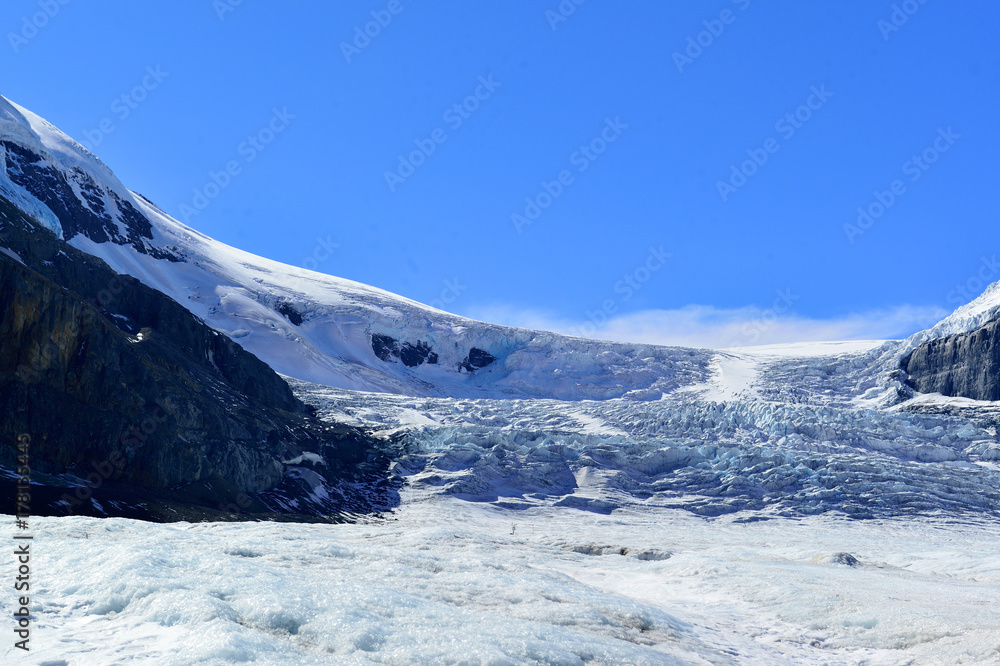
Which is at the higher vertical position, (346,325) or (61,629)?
(346,325)

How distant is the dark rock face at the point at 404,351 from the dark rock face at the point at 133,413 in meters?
43.5

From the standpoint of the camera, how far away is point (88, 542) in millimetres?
15203

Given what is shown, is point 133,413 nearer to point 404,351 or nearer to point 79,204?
point 404,351

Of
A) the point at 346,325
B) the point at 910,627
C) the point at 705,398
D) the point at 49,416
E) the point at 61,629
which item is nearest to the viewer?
the point at 61,629

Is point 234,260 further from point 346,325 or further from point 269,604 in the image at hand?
→ point 269,604

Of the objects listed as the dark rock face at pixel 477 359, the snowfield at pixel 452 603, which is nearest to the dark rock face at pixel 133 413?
the snowfield at pixel 452 603

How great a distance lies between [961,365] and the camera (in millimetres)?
78125

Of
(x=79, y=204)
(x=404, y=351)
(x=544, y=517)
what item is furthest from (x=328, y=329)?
(x=544, y=517)

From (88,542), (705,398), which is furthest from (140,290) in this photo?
(705,398)

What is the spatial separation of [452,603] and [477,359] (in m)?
79.9

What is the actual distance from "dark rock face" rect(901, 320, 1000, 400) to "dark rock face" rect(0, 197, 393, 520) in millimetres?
58879

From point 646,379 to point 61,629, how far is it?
3208 inches

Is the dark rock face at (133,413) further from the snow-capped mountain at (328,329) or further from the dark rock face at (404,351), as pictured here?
the dark rock face at (404,351)

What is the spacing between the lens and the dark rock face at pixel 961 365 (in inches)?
3004
